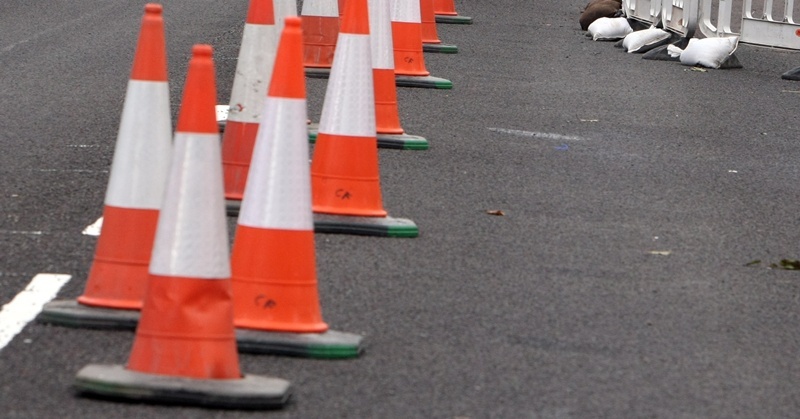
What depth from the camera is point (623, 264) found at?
6.70 metres

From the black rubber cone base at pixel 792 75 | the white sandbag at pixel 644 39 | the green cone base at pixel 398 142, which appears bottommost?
the green cone base at pixel 398 142

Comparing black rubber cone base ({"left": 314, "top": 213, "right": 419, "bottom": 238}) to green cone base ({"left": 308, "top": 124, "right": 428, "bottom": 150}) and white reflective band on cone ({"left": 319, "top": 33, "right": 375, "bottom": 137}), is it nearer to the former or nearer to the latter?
white reflective band on cone ({"left": 319, "top": 33, "right": 375, "bottom": 137})

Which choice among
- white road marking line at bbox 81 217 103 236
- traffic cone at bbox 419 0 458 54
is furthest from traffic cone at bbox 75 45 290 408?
traffic cone at bbox 419 0 458 54

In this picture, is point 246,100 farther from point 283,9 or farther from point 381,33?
point 283,9

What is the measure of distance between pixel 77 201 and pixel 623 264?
262 centimetres

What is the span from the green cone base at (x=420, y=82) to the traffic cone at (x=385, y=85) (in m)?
2.52

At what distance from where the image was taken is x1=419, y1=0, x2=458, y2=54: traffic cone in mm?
14594

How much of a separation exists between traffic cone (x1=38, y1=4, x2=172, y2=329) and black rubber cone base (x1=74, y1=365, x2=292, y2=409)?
2.34 feet

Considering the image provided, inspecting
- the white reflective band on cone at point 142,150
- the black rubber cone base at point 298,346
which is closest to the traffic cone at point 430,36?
the white reflective band on cone at point 142,150

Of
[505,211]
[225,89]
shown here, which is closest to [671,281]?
[505,211]

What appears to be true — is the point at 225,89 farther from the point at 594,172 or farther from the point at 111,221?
the point at 111,221

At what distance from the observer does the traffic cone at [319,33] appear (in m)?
11.4

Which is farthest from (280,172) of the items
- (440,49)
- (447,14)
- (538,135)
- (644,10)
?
(447,14)

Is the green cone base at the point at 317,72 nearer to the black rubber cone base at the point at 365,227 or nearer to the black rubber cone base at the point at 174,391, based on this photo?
the black rubber cone base at the point at 365,227
